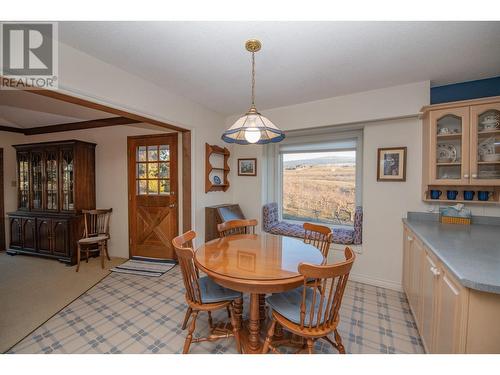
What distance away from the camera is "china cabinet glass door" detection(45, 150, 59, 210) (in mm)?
3615

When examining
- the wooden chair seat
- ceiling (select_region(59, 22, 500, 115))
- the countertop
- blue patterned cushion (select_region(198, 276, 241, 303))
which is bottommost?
the wooden chair seat

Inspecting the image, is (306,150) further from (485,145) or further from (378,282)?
(378,282)

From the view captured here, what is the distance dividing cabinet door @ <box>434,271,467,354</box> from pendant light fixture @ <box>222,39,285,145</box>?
1.36 metres

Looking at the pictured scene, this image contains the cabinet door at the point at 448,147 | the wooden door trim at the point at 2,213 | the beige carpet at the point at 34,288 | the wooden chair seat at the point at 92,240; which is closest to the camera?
the beige carpet at the point at 34,288

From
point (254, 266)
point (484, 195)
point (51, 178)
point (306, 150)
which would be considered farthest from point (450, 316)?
point (51, 178)

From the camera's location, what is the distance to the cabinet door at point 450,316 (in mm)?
1027

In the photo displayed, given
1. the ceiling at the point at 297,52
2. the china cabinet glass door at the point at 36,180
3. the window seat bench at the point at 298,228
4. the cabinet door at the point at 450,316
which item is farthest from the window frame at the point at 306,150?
the china cabinet glass door at the point at 36,180

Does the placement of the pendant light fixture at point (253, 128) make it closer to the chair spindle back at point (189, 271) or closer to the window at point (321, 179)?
the chair spindle back at point (189, 271)

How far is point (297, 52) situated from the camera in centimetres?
181

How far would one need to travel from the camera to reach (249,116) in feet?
5.41

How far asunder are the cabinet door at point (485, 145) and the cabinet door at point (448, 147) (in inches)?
2.2

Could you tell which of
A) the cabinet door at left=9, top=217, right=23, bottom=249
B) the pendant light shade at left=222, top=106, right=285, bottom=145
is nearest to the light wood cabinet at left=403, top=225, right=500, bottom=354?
the pendant light shade at left=222, top=106, right=285, bottom=145

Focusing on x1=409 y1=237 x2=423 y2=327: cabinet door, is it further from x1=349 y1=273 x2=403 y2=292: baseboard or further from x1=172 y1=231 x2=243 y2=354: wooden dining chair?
x1=172 y1=231 x2=243 y2=354: wooden dining chair

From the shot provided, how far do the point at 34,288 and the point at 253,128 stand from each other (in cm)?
327
